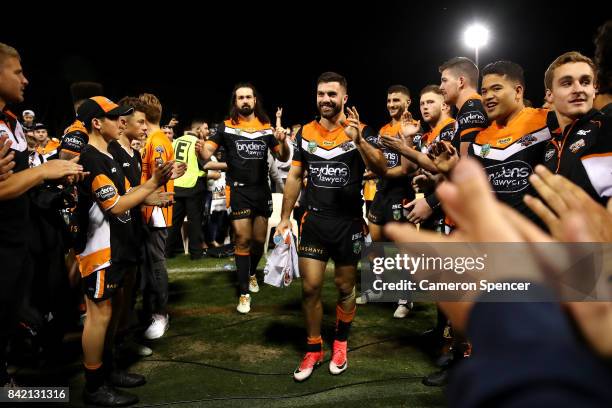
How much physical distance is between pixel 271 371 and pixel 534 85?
1934 centimetres

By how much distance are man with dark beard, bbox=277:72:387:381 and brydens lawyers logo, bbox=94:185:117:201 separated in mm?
1587

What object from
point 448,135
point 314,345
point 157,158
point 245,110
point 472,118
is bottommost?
point 314,345

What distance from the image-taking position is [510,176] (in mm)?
2982

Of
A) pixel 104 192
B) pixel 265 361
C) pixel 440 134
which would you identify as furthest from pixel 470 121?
pixel 104 192

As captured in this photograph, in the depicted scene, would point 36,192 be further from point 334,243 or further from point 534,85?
point 534,85

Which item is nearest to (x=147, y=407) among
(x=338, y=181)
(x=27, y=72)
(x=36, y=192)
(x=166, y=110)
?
(x=36, y=192)

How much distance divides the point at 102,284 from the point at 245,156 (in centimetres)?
288

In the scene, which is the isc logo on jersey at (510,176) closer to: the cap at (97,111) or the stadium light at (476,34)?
the cap at (97,111)

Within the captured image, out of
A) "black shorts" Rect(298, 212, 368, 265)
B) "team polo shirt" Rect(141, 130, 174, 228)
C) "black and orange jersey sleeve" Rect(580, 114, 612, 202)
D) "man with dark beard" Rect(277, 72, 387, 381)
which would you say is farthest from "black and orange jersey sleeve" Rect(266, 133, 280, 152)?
"black and orange jersey sleeve" Rect(580, 114, 612, 202)

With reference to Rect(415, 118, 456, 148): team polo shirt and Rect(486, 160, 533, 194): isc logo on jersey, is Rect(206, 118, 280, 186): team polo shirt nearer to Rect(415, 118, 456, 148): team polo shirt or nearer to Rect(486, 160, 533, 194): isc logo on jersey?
Rect(415, 118, 456, 148): team polo shirt

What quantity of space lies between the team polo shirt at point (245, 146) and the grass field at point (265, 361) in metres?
1.60

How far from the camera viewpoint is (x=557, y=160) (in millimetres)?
2490

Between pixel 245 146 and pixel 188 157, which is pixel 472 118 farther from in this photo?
pixel 188 157

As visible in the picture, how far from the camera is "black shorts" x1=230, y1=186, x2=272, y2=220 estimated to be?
562cm
